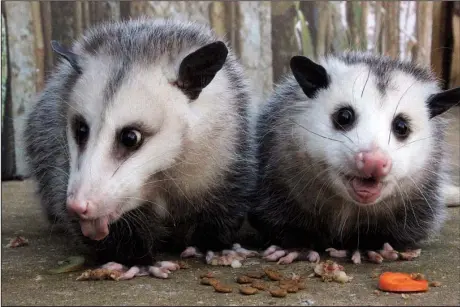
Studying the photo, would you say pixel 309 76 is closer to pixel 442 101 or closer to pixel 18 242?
pixel 442 101

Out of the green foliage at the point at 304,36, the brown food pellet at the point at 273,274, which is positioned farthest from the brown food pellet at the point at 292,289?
the green foliage at the point at 304,36

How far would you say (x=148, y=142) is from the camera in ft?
7.34

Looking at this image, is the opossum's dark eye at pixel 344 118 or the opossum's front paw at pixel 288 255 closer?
the opossum's dark eye at pixel 344 118

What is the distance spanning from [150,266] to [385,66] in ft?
3.87

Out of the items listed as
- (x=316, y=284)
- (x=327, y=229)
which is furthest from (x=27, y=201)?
(x=316, y=284)

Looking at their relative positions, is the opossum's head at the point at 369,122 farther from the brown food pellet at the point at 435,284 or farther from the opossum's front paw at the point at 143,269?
the opossum's front paw at the point at 143,269

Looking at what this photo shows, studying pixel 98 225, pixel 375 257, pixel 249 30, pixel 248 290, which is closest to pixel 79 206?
pixel 98 225

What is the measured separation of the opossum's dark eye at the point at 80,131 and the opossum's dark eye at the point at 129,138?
5.8 inches

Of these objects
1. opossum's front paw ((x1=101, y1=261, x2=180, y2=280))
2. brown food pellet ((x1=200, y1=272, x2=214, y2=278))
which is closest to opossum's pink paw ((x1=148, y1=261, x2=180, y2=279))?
opossum's front paw ((x1=101, y1=261, x2=180, y2=280))

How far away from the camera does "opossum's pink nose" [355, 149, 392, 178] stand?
87.7 inches

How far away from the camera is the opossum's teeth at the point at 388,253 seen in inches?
104

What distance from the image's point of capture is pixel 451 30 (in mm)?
5102

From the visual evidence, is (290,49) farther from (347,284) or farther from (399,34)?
(347,284)

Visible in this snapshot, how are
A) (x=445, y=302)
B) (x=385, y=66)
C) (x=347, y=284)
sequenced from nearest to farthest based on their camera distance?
1. (x=445, y=302)
2. (x=347, y=284)
3. (x=385, y=66)
